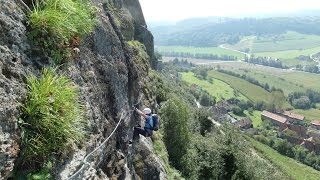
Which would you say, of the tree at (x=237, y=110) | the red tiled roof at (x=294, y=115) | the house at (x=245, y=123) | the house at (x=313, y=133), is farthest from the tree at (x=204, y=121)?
the red tiled roof at (x=294, y=115)

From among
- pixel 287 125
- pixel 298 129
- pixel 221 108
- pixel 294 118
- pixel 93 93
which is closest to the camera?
pixel 93 93

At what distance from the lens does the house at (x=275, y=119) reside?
162625 mm

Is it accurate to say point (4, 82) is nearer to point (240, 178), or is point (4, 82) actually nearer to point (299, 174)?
point (240, 178)

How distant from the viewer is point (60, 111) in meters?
8.49

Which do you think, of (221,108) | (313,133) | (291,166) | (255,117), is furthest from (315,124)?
(291,166)

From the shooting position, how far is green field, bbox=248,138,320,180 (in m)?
88.8

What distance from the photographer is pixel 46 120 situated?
8.05 meters

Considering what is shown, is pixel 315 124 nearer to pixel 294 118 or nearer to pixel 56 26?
pixel 294 118

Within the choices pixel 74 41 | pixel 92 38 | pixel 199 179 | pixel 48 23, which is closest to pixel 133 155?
pixel 92 38

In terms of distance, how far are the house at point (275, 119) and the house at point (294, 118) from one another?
6.33m

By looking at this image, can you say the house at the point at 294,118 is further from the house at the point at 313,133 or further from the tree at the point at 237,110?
the tree at the point at 237,110

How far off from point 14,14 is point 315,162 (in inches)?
4461

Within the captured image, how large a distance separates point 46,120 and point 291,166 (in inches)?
3792

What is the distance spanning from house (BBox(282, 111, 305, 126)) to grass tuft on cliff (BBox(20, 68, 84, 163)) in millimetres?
176215
